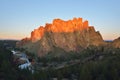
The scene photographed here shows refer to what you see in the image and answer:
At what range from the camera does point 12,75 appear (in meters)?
65.8

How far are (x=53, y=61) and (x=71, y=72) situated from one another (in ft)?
193

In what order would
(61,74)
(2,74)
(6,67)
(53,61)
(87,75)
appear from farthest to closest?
(53,61) < (61,74) < (87,75) < (6,67) < (2,74)

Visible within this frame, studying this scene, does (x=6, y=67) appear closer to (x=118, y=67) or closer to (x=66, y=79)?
(x=66, y=79)

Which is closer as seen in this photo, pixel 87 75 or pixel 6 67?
pixel 6 67

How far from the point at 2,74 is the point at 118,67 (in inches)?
1540

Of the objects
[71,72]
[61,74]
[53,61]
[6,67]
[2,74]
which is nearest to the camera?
[2,74]

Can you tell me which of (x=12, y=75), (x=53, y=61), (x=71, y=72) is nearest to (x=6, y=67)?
(x=12, y=75)

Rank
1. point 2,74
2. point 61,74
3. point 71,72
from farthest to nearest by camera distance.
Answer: point 71,72 → point 61,74 → point 2,74

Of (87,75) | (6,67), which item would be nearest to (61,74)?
(87,75)

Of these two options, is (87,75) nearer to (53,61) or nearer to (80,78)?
(80,78)

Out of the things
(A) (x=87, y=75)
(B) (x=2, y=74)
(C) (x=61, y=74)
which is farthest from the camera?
(C) (x=61, y=74)

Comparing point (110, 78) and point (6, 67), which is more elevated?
point (6, 67)

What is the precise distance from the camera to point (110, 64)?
92.7 m

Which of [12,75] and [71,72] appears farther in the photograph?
[71,72]
